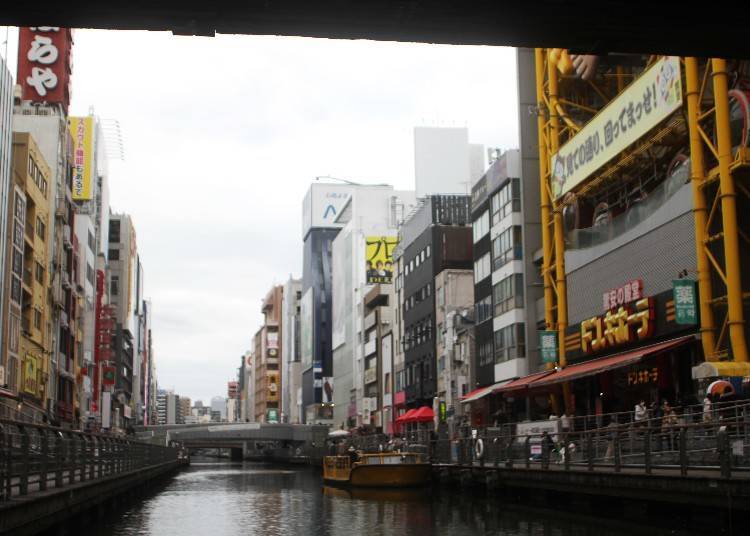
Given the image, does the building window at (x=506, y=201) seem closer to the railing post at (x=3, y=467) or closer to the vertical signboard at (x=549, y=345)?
the vertical signboard at (x=549, y=345)

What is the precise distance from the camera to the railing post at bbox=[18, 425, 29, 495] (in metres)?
19.8

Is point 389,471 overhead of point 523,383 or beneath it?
beneath

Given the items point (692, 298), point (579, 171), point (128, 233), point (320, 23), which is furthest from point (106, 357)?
point (320, 23)

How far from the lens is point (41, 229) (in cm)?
8562

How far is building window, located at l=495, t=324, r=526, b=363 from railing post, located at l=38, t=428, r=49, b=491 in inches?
1912

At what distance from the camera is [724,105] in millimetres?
40438

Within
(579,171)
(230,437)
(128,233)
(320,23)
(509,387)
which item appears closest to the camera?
(320,23)

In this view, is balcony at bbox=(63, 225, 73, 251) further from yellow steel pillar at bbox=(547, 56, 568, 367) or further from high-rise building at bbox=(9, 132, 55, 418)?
yellow steel pillar at bbox=(547, 56, 568, 367)

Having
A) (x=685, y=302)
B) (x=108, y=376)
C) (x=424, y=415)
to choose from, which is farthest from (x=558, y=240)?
(x=108, y=376)

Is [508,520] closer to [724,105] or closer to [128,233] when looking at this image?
[724,105]

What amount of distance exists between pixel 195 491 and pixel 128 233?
137 m

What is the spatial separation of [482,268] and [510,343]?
953 centimetres

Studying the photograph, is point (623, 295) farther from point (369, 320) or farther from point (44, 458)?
point (369, 320)

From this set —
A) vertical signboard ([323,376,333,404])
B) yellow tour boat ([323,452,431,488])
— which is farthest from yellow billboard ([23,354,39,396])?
vertical signboard ([323,376,333,404])
